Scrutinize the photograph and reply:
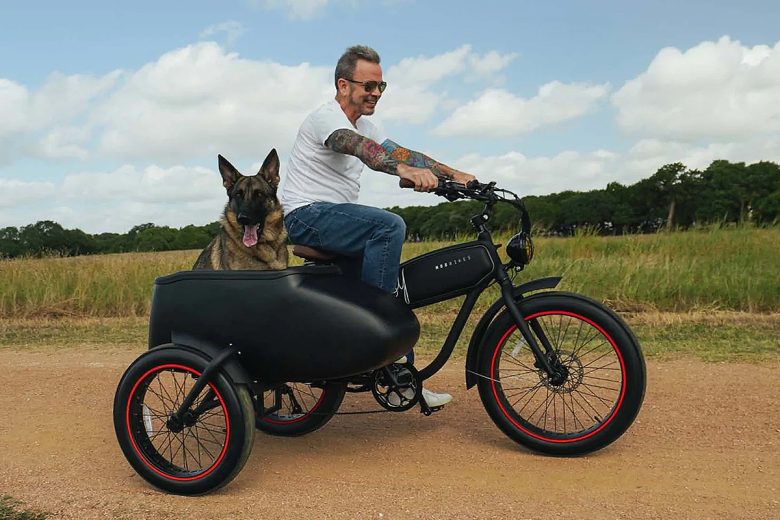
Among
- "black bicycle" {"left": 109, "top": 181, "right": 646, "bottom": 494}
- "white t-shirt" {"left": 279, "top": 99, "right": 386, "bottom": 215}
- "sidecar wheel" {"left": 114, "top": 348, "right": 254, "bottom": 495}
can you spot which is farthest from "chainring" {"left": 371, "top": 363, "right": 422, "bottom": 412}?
"white t-shirt" {"left": 279, "top": 99, "right": 386, "bottom": 215}

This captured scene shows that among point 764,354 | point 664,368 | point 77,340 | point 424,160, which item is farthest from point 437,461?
point 77,340

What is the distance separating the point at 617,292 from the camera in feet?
34.2

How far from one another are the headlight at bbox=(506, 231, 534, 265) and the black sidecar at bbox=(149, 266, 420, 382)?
31.8 inches

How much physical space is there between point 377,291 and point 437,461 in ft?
3.39

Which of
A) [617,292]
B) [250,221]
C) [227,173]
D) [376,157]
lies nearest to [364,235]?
[376,157]

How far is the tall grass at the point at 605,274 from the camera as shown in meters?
10.2

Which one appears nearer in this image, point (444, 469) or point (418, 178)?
point (418, 178)

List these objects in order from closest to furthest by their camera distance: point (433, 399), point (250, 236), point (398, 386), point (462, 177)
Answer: point (398, 386), point (462, 177), point (433, 399), point (250, 236)

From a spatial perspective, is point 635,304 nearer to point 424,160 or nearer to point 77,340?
point 424,160

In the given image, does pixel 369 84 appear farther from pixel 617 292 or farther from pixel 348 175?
pixel 617 292

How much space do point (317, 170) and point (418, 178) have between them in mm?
781

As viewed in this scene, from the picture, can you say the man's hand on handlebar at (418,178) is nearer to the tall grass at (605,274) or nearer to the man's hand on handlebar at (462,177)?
the man's hand on handlebar at (462,177)

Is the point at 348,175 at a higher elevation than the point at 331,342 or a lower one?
higher

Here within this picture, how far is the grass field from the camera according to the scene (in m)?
8.44
